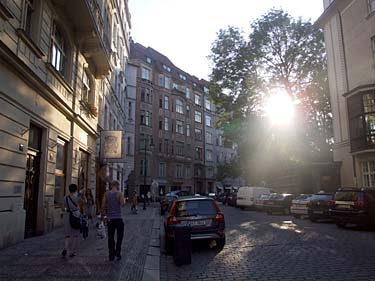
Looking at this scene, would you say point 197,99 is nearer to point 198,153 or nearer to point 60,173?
point 198,153

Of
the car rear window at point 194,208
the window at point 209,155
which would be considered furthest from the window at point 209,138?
the car rear window at point 194,208

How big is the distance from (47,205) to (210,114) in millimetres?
59738

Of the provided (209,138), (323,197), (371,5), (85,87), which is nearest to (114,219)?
(85,87)

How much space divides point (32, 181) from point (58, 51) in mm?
5384

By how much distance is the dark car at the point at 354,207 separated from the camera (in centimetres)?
1415

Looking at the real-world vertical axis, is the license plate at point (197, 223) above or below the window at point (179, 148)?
below

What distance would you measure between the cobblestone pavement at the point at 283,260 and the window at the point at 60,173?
624 centimetres

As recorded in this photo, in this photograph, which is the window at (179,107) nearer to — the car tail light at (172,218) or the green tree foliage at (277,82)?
the green tree foliage at (277,82)

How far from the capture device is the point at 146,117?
175 ft

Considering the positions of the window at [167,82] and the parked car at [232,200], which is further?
the window at [167,82]

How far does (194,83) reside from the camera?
6900 cm

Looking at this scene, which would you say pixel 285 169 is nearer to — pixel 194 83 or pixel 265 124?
pixel 265 124

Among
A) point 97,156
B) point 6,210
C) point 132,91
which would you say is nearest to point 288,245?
point 6,210

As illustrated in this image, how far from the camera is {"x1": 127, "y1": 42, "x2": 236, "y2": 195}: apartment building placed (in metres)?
52.7
